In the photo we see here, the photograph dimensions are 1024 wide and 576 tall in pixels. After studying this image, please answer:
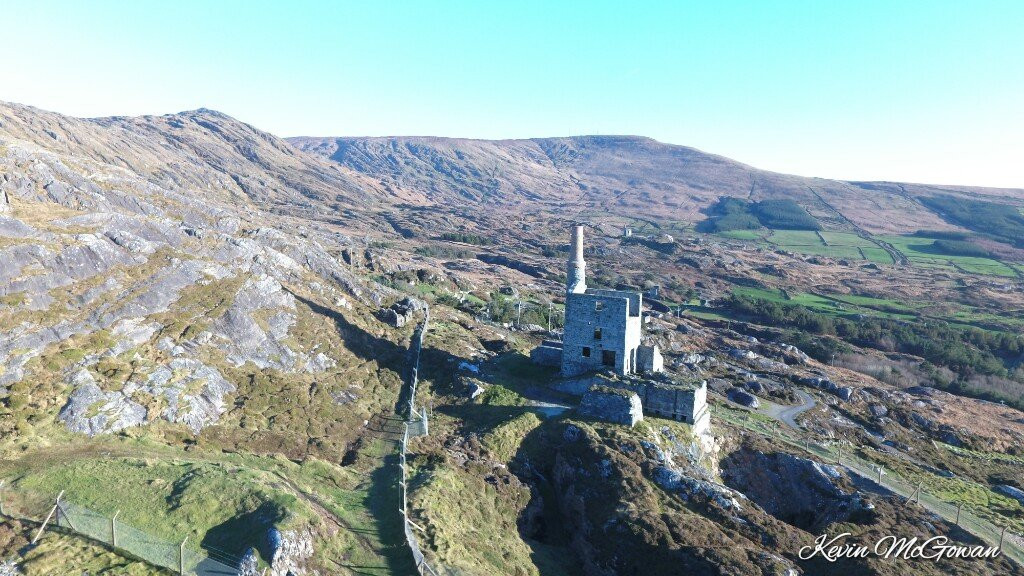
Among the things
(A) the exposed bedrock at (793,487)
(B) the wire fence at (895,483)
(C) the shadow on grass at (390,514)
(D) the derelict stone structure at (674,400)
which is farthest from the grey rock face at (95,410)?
(B) the wire fence at (895,483)

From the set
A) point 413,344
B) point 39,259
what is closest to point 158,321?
point 39,259

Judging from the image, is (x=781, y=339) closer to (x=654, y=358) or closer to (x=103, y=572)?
(x=654, y=358)

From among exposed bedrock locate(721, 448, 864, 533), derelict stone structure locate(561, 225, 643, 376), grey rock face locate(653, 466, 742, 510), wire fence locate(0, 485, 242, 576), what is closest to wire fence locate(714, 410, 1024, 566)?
exposed bedrock locate(721, 448, 864, 533)

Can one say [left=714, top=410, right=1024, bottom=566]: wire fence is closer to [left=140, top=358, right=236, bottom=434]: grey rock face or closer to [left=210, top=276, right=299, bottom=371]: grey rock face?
[left=210, top=276, right=299, bottom=371]: grey rock face

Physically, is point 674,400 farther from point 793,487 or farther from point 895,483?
point 895,483

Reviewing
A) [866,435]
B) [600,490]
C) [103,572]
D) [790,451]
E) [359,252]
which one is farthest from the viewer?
[359,252]

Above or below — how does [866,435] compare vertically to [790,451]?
below
